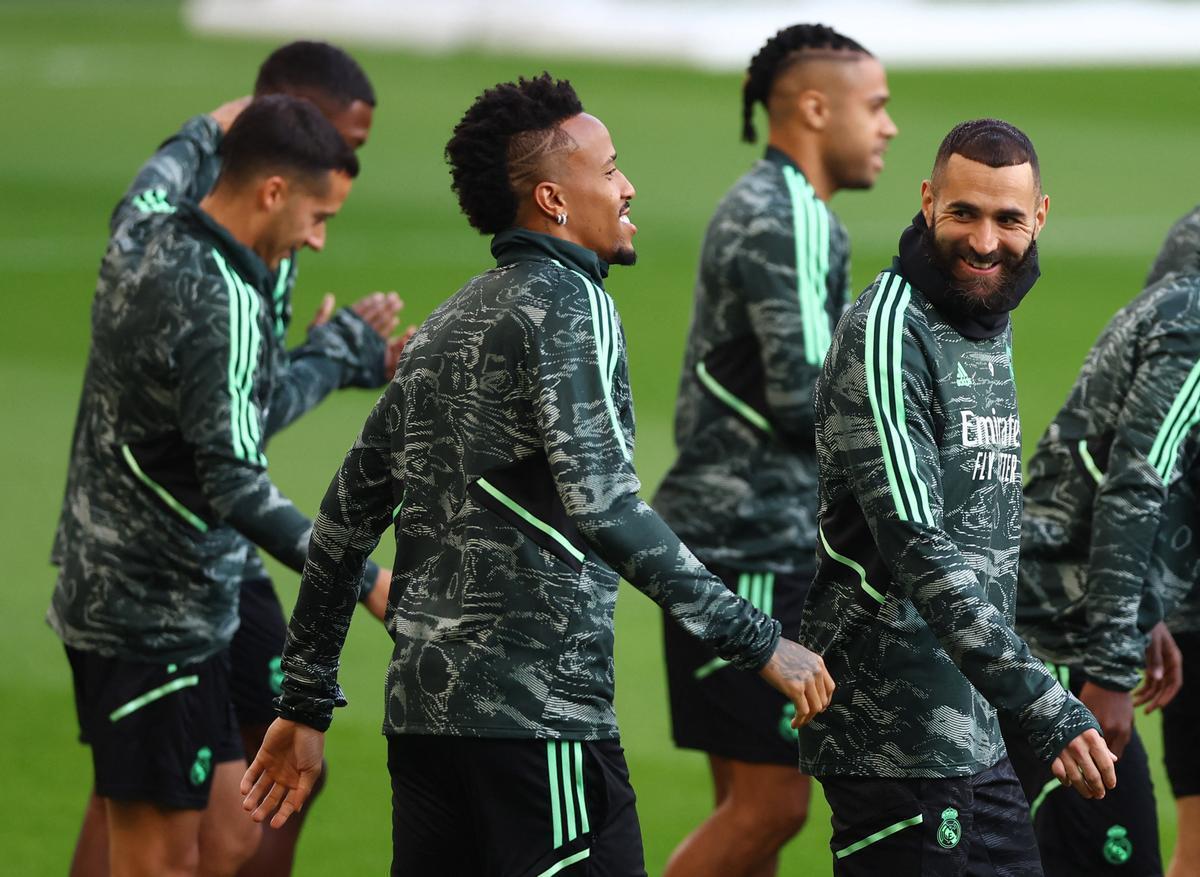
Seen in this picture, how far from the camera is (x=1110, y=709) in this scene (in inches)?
202

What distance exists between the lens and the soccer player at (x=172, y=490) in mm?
5477

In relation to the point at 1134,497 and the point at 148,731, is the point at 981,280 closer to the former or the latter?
the point at 1134,497

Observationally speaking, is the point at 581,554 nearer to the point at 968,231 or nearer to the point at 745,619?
the point at 745,619

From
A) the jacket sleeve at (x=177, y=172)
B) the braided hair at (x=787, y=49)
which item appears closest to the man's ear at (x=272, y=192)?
the jacket sleeve at (x=177, y=172)

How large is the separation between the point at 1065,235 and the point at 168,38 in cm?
2391

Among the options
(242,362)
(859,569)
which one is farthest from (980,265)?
(242,362)

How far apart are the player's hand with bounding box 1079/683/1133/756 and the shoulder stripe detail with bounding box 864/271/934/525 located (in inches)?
42.0

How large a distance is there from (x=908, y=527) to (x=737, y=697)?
1.96m

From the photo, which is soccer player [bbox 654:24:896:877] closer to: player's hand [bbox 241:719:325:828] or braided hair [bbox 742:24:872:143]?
braided hair [bbox 742:24:872:143]

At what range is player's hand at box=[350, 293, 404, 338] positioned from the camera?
6.75 metres

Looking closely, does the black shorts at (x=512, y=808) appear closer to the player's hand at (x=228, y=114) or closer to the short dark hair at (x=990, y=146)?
the short dark hair at (x=990, y=146)

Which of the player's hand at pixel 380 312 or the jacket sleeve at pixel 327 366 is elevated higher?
the player's hand at pixel 380 312

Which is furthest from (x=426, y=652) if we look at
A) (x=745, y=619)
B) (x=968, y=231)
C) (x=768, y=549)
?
(x=768, y=549)

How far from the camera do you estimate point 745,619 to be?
4203 millimetres
